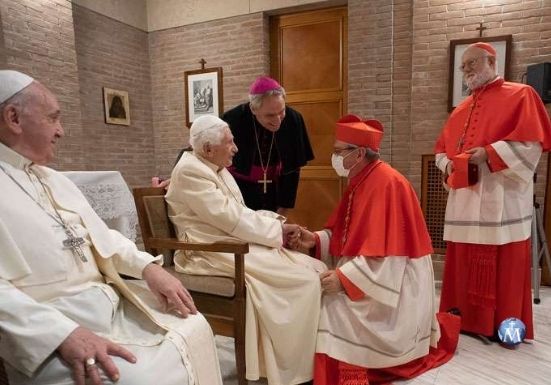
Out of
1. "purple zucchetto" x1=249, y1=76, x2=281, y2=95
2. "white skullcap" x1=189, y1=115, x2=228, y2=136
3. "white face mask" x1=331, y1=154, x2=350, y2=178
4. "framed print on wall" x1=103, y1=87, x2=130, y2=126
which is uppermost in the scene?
"framed print on wall" x1=103, y1=87, x2=130, y2=126

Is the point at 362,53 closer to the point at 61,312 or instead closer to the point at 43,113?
the point at 43,113

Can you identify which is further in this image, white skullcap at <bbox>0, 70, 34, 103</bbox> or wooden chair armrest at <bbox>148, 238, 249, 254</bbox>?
wooden chair armrest at <bbox>148, 238, 249, 254</bbox>

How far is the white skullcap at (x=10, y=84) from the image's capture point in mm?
1282

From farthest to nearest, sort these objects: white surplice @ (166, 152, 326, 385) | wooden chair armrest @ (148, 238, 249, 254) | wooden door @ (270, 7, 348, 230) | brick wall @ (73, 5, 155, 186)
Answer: brick wall @ (73, 5, 155, 186), wooden door @ (270, 7, 348, 230), white surplice @ (166, 152, 326, 385), wooden chair armrest @ (148, 238, 249, 254)

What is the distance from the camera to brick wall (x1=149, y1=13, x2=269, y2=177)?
5.45 meters

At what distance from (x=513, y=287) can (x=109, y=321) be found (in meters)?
2.51

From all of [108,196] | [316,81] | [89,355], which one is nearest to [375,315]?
[89,355]

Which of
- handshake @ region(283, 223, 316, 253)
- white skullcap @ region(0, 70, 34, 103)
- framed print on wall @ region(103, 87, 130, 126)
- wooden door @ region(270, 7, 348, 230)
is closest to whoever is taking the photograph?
white skullcap @ region(0, 70, 34, 103)

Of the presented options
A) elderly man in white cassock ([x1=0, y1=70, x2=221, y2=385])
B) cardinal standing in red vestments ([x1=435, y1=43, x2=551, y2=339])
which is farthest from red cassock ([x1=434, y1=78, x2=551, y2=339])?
elderly man in white cassock ([x1=0, y1=70, x2=221, y2=385])

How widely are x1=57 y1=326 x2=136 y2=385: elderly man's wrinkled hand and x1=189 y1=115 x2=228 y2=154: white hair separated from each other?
130cm

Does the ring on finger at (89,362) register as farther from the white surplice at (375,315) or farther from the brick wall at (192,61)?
the brick wall at (192,61)

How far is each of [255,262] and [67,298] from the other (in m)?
0.96

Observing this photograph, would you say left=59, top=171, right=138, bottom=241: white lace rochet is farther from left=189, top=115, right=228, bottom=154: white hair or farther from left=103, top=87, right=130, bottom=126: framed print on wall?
left=103, top=87, right=130, bottom=126: framed print on wall

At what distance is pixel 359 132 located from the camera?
6.75 feet
